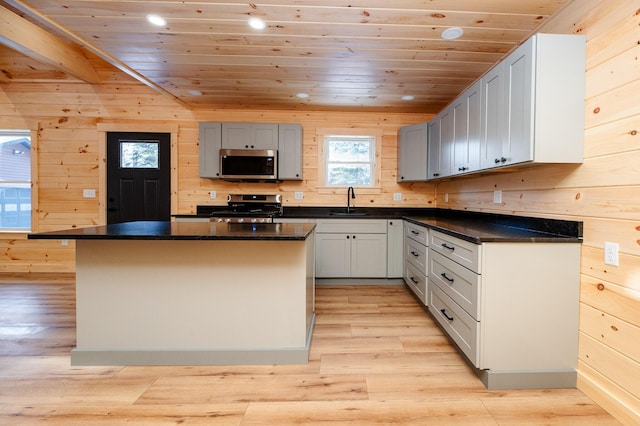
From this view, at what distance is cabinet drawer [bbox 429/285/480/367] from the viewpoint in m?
1.89

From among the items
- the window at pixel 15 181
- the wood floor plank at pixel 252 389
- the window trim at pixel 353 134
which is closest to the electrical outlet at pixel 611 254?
the wood floor plank at pixel 252 389

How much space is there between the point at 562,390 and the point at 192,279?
2.40 meters

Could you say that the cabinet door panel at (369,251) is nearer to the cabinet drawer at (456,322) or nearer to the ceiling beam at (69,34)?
the cabinet drawer at (456,322)

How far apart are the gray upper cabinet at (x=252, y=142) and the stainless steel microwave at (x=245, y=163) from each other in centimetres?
13

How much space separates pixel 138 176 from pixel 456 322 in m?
4.40

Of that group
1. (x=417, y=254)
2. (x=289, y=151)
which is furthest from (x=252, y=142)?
(x=417, y=254)

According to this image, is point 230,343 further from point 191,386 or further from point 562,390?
point 562,390

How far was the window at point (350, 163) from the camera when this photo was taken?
441 centimetres

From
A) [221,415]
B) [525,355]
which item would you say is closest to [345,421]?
[221,415]

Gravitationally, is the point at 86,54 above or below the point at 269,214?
above

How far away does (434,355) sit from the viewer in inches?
86.1

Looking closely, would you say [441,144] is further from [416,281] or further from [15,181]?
[15,181]

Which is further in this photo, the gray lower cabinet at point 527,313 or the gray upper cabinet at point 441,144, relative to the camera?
the gray upper cabinet at point 441,144

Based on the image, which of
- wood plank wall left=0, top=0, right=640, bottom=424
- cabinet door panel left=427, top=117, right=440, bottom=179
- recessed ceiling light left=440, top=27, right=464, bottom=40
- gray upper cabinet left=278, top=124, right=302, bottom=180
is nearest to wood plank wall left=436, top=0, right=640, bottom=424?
wood plank wall left=0, top=0, right=640, bottom=424
